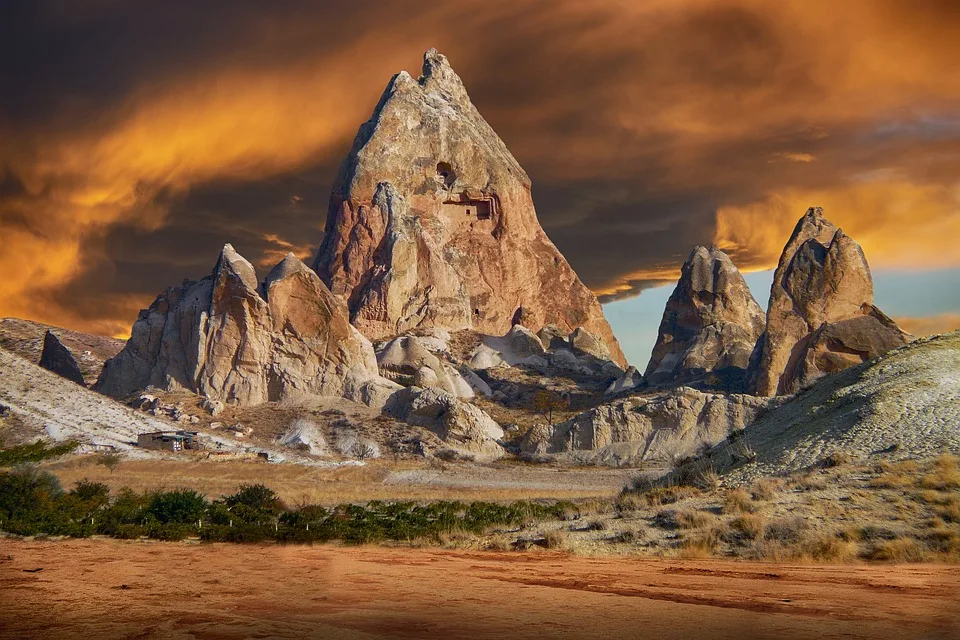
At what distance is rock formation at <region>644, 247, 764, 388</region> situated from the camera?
3976 inches

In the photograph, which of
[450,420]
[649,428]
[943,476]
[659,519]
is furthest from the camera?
[450,420]

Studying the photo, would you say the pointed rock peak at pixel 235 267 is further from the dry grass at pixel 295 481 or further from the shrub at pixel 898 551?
the shrub at pixel 898 551

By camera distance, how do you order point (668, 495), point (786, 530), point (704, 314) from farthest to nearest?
point (704, 314)
point (668, 495)
point (786, 530)

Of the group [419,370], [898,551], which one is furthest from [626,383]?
[898,551]

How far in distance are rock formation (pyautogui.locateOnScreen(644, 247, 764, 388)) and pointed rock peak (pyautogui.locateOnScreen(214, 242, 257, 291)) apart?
4780 centimetres

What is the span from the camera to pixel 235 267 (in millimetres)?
74500

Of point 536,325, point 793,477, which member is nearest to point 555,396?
point 536,325

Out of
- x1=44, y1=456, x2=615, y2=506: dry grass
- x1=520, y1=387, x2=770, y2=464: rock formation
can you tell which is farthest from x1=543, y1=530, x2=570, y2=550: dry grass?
x1=520, y1=387, x2=770, y2=464: rock formation

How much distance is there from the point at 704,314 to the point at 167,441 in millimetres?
74907

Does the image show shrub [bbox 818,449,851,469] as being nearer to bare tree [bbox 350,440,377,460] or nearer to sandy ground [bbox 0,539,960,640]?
sandy ground [bbox 0,539,960,640]

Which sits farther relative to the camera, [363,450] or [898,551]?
[363,450]

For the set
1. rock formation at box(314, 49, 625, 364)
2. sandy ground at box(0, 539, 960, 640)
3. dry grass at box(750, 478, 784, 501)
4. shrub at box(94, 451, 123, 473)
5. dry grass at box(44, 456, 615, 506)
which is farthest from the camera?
rock formation at box(314, 49, 625, 364)

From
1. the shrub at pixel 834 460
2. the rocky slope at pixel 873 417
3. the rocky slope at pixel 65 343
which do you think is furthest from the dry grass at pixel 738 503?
the rocky slope at pixel 65 343

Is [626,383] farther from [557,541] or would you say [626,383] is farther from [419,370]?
[557,541]
